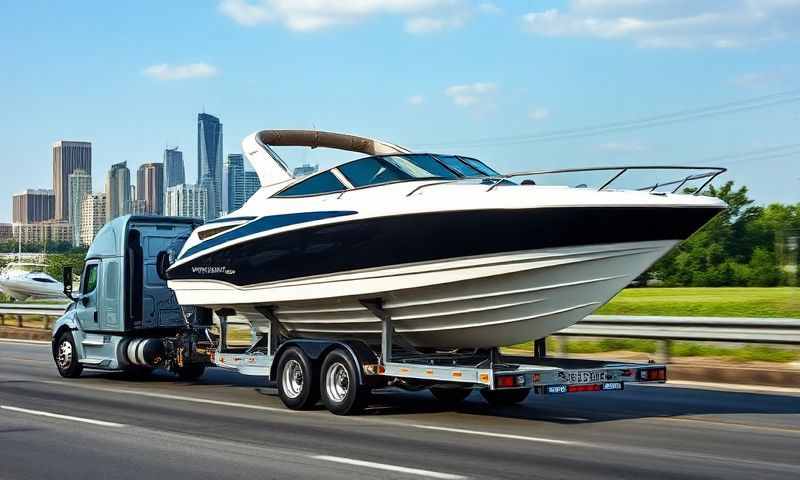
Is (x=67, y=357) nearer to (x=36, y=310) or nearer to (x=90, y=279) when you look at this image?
(x=90, y=279)

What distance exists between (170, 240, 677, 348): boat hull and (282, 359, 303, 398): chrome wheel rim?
2.32 feet

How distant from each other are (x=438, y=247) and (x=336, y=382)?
244 centimetres

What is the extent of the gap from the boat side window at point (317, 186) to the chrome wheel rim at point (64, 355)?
7035 millimetres

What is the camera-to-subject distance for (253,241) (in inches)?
542

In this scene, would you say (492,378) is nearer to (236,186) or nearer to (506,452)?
(506,452)

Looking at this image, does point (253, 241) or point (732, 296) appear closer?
point (253, 241)

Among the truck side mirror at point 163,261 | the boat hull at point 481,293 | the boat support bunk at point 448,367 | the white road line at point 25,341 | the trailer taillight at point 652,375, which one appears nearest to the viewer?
the boat hull at point 481,293

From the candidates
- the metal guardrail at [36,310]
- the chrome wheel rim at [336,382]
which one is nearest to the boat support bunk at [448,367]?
the chrome wheel rim at [336,382]

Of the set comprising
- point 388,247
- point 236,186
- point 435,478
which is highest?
point 236,186

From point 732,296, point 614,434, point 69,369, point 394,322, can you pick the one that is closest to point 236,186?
point 394,322

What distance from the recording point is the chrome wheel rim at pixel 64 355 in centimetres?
1873

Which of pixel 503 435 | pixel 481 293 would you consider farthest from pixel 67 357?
pixel 503 435

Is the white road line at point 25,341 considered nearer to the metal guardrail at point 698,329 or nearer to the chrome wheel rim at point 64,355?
the chrome wheel rim at point 64,355

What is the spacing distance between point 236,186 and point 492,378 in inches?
237
